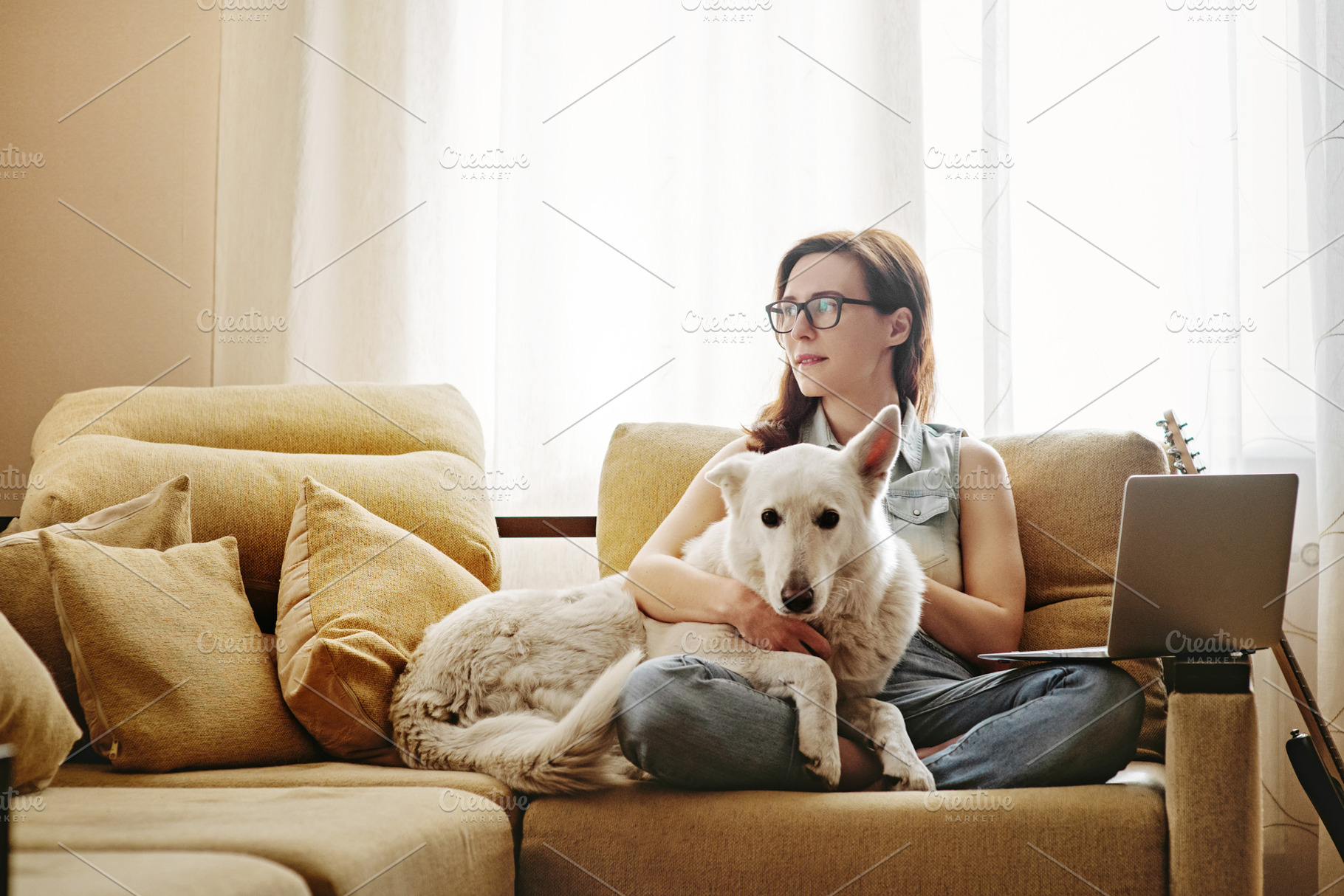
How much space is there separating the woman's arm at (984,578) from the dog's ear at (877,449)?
0.27m

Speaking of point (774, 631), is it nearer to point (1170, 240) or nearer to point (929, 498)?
point (929, 498)

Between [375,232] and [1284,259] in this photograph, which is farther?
[375,232]

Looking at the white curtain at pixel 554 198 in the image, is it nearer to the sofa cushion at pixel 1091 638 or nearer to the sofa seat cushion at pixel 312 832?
the sofa cushion at pixel 1091 638

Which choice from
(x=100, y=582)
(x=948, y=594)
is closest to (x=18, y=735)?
(x=100, y=582)

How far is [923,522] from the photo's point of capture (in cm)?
186

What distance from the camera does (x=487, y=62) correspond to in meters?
2.94

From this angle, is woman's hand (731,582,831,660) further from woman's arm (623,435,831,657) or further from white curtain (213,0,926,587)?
white curtain (213,0,926,587)

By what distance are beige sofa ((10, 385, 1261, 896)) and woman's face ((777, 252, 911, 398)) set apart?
55cm

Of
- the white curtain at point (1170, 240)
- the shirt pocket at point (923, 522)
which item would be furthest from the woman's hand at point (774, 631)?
the white curtain at point (1170, 240)

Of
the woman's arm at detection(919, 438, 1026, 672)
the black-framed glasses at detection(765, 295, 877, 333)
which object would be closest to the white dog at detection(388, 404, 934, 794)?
the woman's arm at detection(919, 438, 1026, 672)

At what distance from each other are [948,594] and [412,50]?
239 cm

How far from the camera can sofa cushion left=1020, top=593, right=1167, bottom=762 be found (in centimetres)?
164

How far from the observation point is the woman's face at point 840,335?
1.99m

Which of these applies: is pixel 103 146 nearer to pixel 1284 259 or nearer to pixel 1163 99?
pixel 1163 99
